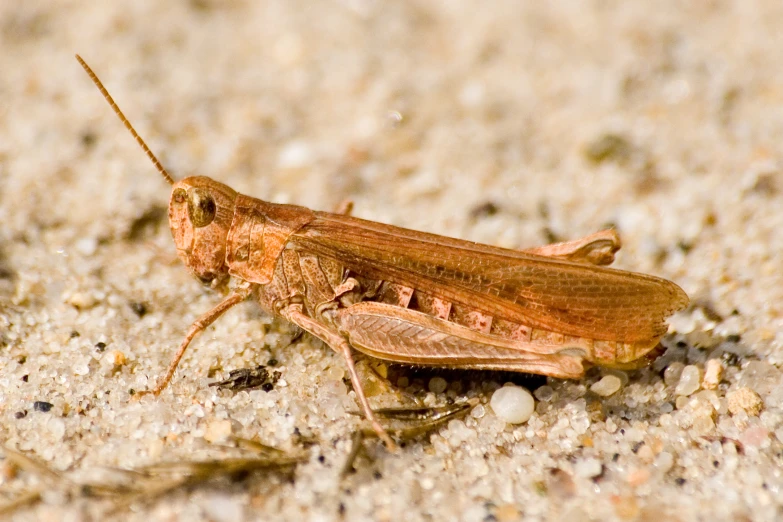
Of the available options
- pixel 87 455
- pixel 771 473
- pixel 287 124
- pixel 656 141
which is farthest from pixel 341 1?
pixel 771 473

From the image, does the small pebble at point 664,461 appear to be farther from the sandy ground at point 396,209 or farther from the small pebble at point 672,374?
the small pebble at point 672,374

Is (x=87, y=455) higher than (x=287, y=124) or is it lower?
lower

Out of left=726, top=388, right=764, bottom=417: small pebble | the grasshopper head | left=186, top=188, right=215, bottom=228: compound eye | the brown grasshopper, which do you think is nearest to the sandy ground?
left=726, top=388, right=764, bottom=417: small pebble

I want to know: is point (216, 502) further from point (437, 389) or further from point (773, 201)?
point (773, 201)

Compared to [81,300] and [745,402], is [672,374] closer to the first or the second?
[745,402]

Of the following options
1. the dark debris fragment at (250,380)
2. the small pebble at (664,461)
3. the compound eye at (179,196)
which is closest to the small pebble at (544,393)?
the small pebble at (664,461)
